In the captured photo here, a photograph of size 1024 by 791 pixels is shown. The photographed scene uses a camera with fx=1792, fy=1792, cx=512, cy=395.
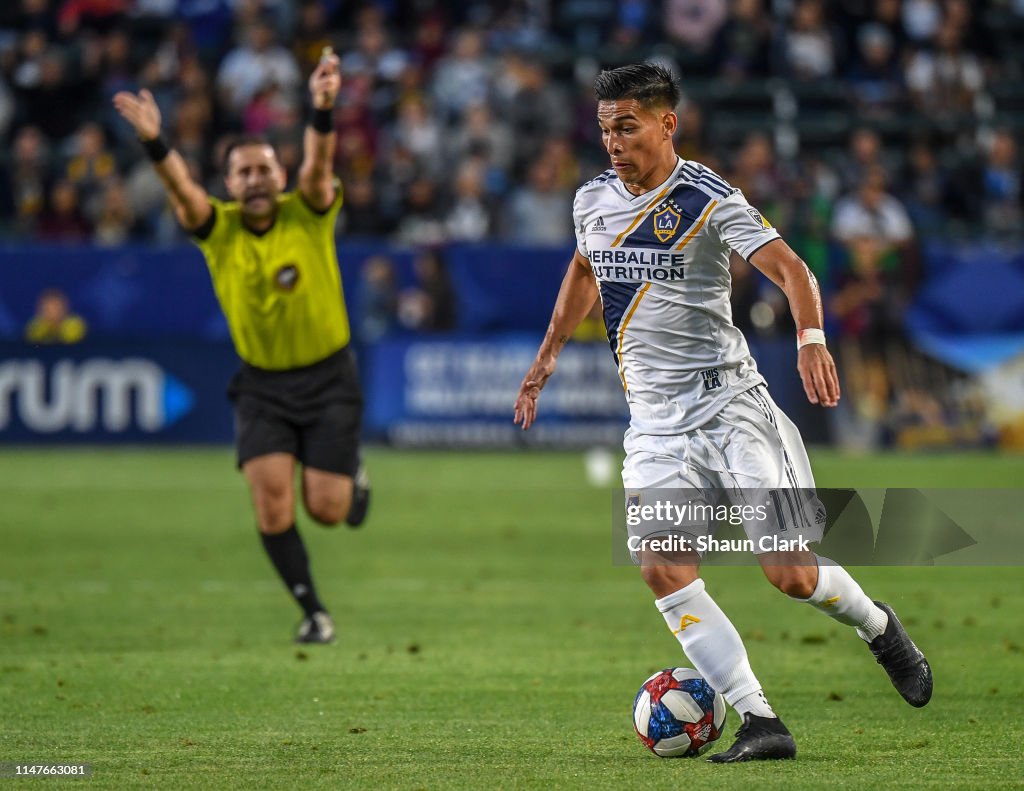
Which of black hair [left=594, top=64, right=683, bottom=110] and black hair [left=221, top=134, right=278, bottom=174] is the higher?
black hair [left=594, top=64, right=683, bottom=110]

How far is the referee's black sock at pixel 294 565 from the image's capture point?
30.0 ft

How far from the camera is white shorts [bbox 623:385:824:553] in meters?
6.17

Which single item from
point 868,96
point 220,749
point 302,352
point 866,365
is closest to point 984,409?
point 866,365

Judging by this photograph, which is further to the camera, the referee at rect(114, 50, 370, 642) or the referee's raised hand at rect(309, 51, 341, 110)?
the referee at rect(114, 50, 370, 642)

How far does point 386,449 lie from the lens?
20.1 metres

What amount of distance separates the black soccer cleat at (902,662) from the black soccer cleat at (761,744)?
68cm

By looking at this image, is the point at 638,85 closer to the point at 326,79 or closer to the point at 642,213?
the point at 642,213

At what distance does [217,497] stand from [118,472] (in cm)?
231

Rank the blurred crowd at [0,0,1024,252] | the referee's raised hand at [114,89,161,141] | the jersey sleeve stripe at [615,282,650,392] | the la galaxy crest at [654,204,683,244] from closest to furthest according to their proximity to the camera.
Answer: the la galaxy crest at [654,204,683,244]
the jersey sleeve stripe at [615,282,650,392]
the referee's raised hand at [114,89,161,141]
the blurred crowd at [0,0,1024,252]

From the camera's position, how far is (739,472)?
621cm

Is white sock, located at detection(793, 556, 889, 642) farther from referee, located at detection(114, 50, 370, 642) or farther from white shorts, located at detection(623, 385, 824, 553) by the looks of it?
referee, located at detection(114, 50, 370, 642)

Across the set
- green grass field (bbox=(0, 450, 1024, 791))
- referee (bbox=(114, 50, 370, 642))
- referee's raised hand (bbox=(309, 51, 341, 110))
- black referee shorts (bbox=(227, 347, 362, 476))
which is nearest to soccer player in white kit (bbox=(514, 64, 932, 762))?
green grass field (bbox=(0, 450, 1024, 791))

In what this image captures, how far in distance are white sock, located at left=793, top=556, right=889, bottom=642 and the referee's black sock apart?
11.5ft

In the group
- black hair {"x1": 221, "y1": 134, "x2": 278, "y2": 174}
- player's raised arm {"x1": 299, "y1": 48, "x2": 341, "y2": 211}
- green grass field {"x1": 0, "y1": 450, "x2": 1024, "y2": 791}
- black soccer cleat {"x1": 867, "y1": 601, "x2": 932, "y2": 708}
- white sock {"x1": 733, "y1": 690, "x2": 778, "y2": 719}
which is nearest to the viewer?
green grass field {"x1": 0, "y1": 450, "x2": 1024, "y2": 791}
